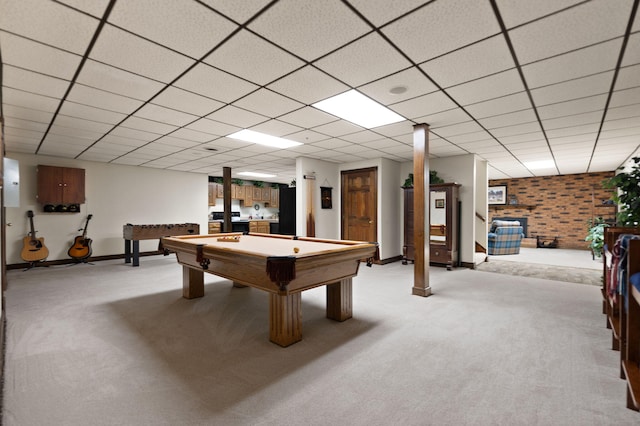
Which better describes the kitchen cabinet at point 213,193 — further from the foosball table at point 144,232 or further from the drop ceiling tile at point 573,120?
the drop ceiling tile at point 573,120

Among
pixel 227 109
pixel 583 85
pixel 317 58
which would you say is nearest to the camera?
pixel 317 58

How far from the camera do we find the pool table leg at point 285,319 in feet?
8.55

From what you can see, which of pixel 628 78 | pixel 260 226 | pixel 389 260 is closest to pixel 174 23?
pixel 628 78

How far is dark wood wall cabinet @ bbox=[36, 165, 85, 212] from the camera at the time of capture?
20.7 feet

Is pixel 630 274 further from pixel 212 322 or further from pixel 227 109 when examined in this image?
pixel 227 109

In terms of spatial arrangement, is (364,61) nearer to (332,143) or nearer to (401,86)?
(401,86)

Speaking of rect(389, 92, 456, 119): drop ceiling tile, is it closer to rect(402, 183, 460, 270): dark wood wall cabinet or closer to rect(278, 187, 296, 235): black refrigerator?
rect(402, 183, 460, 270): dark wood wall cabinet

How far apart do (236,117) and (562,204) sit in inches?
434

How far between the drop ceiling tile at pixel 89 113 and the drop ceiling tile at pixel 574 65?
4552 millimetres

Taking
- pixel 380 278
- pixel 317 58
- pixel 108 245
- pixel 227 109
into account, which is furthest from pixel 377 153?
pixel 108 245

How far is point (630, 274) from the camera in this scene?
1558 mm

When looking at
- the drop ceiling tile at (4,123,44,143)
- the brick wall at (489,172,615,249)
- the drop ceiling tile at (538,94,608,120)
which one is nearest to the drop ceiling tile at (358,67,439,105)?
the drop ceiling tile at (538,94,608,120)

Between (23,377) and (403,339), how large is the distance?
291 cm

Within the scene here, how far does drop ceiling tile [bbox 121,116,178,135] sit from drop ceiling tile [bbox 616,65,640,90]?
5.06 meters
